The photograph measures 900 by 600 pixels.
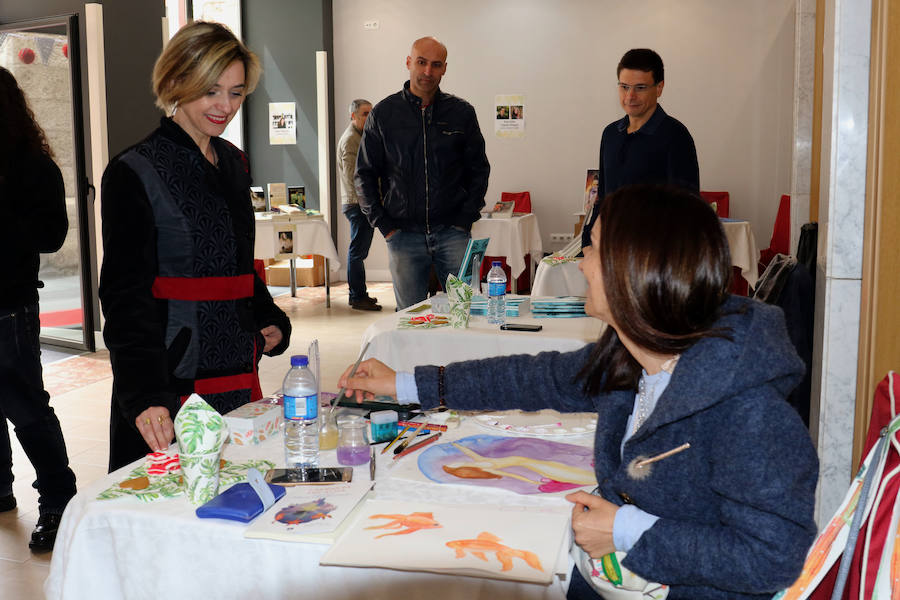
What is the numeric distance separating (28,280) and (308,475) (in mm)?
1856

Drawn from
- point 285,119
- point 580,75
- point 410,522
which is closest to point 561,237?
point 580,75

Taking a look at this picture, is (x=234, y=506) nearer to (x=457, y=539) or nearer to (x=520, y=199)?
(x=457, y=539)

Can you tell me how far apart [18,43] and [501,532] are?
19.3 ft

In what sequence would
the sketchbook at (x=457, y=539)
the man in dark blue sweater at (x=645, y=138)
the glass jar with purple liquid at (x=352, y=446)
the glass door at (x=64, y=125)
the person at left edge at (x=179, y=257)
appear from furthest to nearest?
the glass door at (x=64, y=125)
the man in dark blue sweater at (x=645, y=138)
the person at left edge at (x=179, y=257)
the glass jar with purple liquid at (x=352, y=446)
the sketchbook at (x=457, y=539)

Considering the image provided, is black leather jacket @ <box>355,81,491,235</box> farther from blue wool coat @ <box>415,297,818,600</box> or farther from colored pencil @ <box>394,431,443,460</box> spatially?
blue wool coat @ <box>415,297,818,600</box>

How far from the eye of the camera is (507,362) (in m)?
1.63

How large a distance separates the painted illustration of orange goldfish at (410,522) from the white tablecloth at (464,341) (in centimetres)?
146

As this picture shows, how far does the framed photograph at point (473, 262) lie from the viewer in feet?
10.9

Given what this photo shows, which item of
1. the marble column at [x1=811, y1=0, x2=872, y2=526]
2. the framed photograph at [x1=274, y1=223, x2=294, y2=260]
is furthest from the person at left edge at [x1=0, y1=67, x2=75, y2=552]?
the framed photograph at [x1=274, y1=223, x2=294, y2=260]

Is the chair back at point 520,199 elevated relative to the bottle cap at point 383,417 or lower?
elevated

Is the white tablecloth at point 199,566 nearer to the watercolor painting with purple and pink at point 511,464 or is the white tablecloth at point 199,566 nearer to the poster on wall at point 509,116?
the watercolor painting with purple and pink at point 511,464

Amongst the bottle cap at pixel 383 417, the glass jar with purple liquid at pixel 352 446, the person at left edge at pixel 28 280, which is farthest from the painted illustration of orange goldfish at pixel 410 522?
the person at left edge at pixel 28 280

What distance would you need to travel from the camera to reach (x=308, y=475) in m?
1.55

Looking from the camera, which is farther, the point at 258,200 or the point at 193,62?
the point at 258,200
